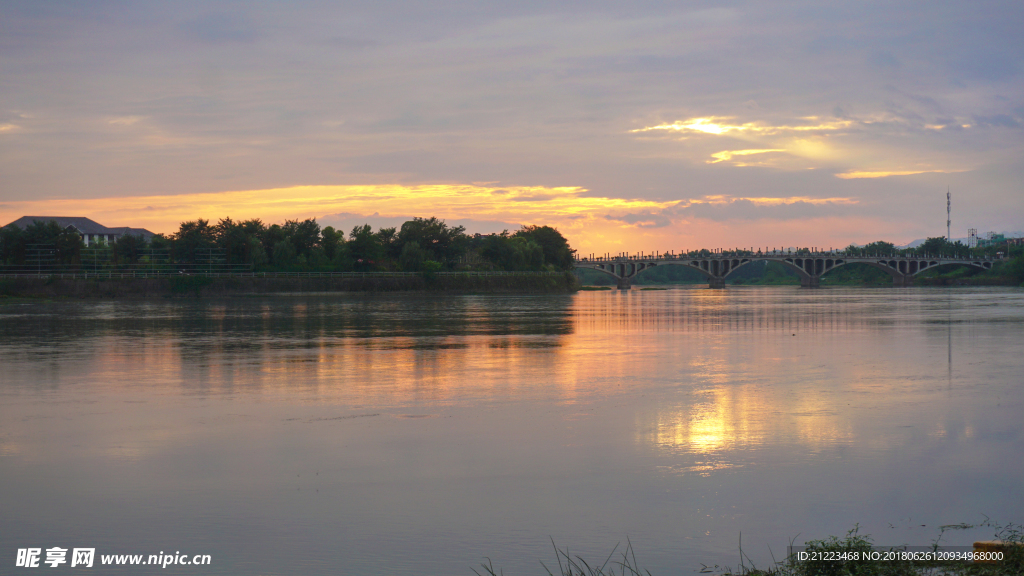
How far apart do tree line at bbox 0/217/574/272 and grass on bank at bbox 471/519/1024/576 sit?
387 feet

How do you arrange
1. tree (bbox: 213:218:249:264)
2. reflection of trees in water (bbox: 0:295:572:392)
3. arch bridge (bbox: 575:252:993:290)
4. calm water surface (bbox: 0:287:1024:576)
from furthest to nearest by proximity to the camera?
arch bridge (bbox: 575:252:993:290)
tree (bbox: 213:218:249:264)
reflection of trees in water (bbox: 0:295:572:392)
calm water surface (bbox: 0:287:1024:576)

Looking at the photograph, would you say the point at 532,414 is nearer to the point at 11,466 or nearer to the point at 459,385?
the point at 459,385

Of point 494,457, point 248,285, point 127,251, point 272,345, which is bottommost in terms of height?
point 494,457

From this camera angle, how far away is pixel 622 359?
25.4m

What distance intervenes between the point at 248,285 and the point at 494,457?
111460 millimetres

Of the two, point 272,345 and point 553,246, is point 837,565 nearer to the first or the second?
point 272,345

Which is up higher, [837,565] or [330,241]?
[330,241]

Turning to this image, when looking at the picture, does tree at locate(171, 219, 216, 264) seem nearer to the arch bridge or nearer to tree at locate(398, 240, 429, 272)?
tree at locate(398, 240, 429, 272)

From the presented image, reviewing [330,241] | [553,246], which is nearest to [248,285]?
[330,241]

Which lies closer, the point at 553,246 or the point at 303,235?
the point at 303,235

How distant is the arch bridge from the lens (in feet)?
594

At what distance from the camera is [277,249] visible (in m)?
129

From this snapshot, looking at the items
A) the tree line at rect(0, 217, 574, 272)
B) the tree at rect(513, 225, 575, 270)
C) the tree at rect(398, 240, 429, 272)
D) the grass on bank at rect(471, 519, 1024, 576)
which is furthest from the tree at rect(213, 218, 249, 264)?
the grass on bank at rect(471, 519, 1024, 576)

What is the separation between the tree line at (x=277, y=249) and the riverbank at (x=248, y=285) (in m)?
4.98
